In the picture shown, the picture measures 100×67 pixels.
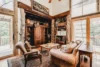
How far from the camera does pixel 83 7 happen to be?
4.38m

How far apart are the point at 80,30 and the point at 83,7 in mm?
1353

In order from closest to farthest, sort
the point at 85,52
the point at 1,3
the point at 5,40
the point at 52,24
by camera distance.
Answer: the point at 85,52
the point at 1,3
the point at 5,40
the point at 52,24

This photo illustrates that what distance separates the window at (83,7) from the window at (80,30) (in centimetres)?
51

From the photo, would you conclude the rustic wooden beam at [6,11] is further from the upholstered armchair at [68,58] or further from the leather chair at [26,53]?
the upholstered armchair at [68,58]

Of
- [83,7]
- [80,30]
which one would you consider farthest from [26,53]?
[83,7]

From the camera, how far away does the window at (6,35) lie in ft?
10.6

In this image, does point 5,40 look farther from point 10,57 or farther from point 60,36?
point 60,36

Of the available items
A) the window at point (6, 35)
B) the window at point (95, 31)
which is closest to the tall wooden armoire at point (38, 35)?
the window at point (6, 35)

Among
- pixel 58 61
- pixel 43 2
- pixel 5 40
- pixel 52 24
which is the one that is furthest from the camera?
pixel 52 24

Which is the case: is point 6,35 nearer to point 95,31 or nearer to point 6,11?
point 6,11

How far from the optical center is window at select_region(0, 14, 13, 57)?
10.6ft

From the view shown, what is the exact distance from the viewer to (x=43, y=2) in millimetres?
5930

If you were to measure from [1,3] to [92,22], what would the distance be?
14.3 ft

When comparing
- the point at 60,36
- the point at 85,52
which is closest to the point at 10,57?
the point at 85,52
